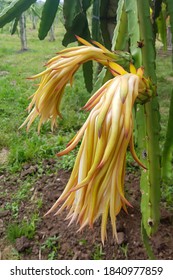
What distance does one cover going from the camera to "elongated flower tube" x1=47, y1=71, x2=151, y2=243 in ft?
1.38

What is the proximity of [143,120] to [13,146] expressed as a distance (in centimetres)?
129

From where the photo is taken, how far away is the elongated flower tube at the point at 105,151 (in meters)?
0.42

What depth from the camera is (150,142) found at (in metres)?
0.64

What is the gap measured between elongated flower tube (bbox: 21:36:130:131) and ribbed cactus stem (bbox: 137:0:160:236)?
0.07 metres

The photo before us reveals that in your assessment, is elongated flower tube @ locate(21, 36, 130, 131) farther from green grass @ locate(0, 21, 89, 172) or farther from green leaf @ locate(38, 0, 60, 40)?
green grass @ locate(0, 21, 89, 172)

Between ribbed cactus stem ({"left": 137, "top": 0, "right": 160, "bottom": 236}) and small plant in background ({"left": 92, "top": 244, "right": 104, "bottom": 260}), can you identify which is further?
small plant in background ({"left": 92, "top": 244, "right": 104, "bottom": 260})

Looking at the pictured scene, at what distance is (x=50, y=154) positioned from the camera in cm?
176

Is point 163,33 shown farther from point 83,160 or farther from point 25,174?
point 83,160

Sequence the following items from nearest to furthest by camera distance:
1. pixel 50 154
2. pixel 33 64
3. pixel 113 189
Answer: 1. pixel 113 189
2. pixel 50 154
3. pixel 33 64

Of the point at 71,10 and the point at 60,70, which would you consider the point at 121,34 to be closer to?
the point at 60,70

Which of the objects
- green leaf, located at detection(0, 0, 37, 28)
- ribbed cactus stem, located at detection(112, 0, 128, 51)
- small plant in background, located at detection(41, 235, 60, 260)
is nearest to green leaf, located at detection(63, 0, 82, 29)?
green leaf, located at detection(0, 0, 37, 28)

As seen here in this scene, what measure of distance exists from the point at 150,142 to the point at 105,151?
24cm
